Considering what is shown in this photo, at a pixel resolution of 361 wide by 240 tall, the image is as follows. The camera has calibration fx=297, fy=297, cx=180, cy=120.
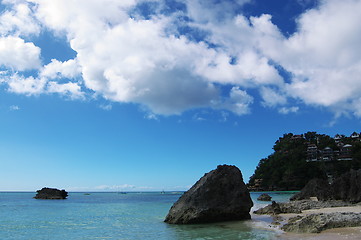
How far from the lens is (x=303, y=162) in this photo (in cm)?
12850

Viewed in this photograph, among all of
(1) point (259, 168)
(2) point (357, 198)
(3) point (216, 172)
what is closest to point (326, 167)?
(1) point (259, 168)

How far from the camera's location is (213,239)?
15.4m

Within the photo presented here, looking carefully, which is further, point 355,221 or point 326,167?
point 326,167

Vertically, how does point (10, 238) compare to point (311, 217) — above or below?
below

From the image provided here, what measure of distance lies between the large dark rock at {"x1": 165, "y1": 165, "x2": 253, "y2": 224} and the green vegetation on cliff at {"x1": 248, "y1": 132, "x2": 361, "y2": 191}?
108 meters

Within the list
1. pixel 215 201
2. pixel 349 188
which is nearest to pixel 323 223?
pixel 215 201

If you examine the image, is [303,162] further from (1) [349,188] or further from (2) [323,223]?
(2) [323,223]

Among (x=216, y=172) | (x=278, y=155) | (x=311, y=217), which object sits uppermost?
(x=278, y=155)

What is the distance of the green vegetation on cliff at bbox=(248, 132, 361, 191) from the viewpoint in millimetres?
123419

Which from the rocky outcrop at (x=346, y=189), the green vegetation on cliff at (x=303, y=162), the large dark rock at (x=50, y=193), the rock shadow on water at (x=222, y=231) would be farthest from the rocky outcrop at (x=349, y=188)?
the green vegetation on cliff at (x=303, y=162)

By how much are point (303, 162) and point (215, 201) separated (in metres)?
119

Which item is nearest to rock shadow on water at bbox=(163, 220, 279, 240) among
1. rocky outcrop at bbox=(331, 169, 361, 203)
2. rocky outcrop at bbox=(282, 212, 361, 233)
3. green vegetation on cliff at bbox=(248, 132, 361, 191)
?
rocky outcrop at bbox=(282, 212, 361, 233)

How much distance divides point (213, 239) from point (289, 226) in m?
4.77

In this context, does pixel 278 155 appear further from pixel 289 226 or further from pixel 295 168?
pixel 289 226
